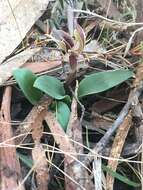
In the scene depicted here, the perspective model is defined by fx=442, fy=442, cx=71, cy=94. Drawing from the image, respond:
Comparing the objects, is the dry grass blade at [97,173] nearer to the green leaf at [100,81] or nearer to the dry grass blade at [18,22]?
the green leaf at [100,81]

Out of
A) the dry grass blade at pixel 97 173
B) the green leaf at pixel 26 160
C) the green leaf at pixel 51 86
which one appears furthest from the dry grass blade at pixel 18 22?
the dry grass blade at pixel 97 173

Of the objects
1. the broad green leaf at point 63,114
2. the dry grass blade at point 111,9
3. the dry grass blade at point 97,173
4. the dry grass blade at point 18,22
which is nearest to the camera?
the dry grass blade at point 97,173

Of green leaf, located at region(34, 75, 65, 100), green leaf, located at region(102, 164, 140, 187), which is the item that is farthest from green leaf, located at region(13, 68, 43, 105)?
green leaf, located at region(102, 164, 140, 187)

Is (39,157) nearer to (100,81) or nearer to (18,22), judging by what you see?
(100,81)

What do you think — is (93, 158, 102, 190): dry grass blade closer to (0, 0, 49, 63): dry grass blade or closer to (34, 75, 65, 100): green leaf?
(34, 75, 65, 100): green leaf

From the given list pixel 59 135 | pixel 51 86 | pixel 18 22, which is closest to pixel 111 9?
pixel 18 22

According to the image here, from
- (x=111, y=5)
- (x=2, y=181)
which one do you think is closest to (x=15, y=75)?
(x=2, y=181)

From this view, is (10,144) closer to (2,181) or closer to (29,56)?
(2,181)
